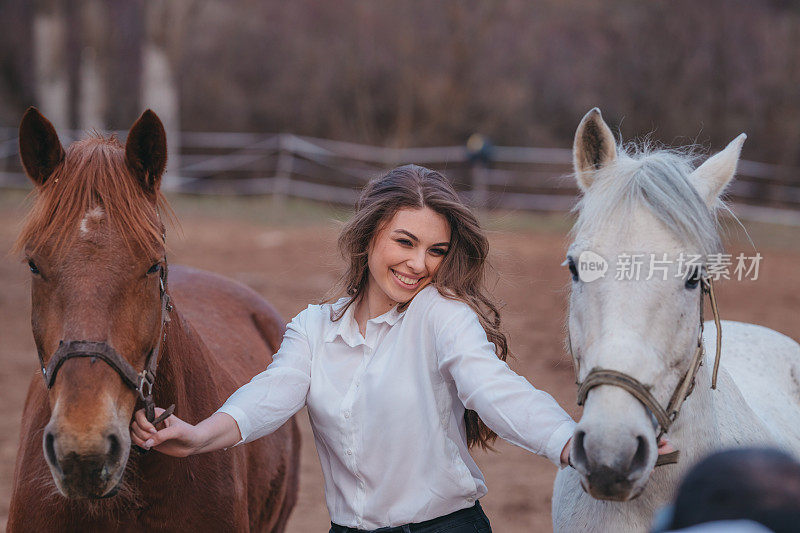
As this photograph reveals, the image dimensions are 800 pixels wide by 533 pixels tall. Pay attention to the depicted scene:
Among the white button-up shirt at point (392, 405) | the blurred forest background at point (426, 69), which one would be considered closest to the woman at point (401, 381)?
the white button-up shirt at point (392, 405)

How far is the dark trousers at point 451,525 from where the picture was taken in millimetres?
2205

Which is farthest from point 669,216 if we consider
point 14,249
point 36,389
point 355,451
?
point 36,389

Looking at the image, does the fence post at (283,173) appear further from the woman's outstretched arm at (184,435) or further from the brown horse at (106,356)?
the woman's outstretched arm at (184,435)

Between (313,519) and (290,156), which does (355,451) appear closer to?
(313,519)

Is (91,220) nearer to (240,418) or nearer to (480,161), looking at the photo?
(240,418)

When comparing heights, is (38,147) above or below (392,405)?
above

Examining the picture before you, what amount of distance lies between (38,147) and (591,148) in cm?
153

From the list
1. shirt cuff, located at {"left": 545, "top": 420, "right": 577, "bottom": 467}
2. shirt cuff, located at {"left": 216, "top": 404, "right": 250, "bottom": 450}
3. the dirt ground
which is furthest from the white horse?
shirt cuff, located at {"left": 216, "top": 404, "right": 250, "bottom": 450}

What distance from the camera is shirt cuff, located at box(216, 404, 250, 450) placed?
213cm

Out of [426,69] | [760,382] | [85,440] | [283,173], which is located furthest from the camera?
[426,69]

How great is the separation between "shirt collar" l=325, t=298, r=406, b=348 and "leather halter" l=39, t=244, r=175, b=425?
52 centimetres

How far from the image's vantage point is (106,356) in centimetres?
183

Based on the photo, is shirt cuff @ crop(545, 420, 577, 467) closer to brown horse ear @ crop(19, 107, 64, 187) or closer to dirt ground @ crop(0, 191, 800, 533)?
dirt ground @ crop(0, 191, 800, 533)

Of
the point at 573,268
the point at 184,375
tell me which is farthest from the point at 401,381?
the point at 184,375
